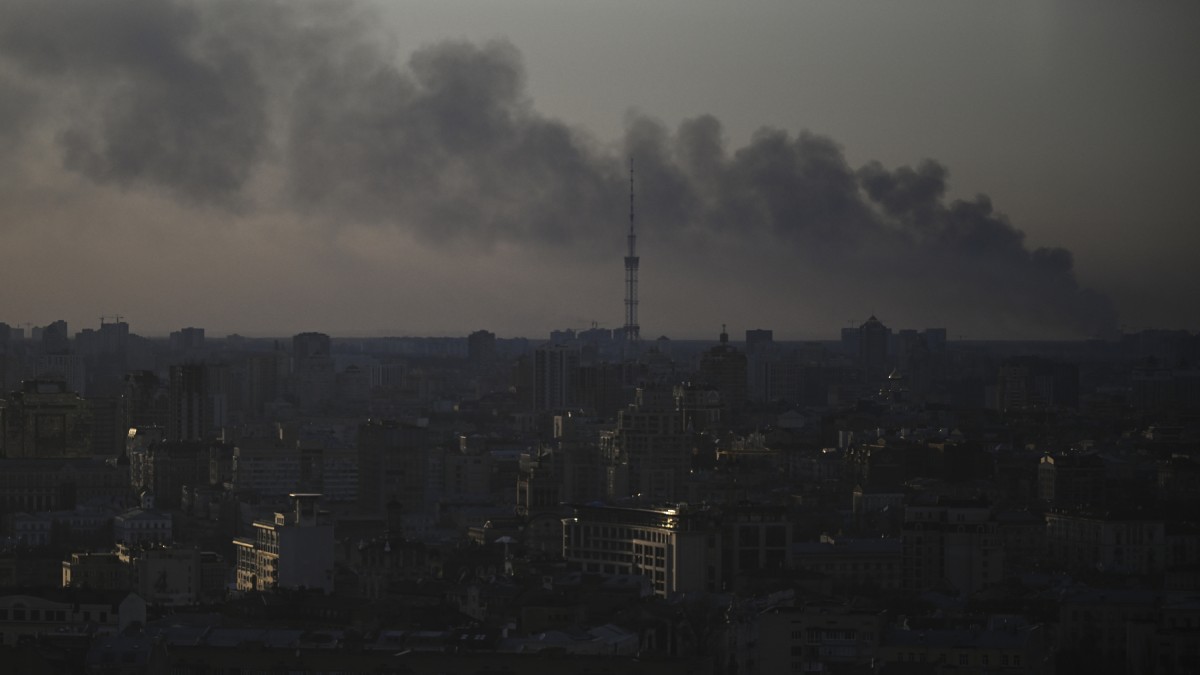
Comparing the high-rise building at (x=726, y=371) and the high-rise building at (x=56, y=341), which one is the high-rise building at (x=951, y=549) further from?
the high-rise building at (x=56, y=341)

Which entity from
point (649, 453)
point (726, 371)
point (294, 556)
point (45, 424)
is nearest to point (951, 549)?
point (294, 556)

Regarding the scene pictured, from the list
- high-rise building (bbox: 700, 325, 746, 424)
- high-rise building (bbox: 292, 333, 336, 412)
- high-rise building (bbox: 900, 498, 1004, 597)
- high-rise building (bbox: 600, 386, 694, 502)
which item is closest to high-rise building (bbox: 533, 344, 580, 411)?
high-rise building (bbox: 700, 325, 746, 424)

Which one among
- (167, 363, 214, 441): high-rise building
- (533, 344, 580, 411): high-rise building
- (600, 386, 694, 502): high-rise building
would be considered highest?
(533, 344, 580, 411): high-rise building

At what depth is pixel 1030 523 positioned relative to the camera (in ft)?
122

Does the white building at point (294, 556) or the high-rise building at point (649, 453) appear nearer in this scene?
the white building at point (294, 556)

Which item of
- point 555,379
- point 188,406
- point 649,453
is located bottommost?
point 649,453

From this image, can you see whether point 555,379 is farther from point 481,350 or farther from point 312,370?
point 481,350

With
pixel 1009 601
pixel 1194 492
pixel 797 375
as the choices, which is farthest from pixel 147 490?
pixel 797 375

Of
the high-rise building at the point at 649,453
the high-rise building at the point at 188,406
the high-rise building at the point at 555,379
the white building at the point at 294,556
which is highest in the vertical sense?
the high-rise building at the point at 555,379

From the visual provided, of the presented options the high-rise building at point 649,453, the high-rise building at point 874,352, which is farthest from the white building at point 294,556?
the high-rise building at point 874,352

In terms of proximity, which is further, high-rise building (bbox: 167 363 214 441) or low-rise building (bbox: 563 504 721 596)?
high-rise building (bbox: 167 363 214 441)

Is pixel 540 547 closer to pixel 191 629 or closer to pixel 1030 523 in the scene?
pixel 1030 523

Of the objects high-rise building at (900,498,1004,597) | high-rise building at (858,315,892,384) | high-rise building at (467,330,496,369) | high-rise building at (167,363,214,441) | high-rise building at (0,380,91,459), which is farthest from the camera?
high-rise building at (467,330,496,369)

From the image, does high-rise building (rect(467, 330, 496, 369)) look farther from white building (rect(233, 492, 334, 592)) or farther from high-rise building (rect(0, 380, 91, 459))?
white building (rect(233, 492, 334, 592))
